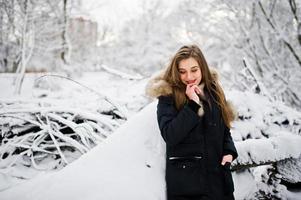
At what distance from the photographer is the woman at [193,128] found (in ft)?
5.82

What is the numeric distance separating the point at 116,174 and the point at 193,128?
0.61 metres

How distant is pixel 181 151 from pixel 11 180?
1991 millimetres

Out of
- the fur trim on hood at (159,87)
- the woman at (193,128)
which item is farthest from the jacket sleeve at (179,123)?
the fur trim on hood at (159,87)

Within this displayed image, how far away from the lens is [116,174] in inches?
70.8

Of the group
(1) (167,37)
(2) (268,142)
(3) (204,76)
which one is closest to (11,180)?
(3) (204,76)

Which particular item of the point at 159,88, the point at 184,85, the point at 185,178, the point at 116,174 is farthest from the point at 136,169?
the point at 184,85

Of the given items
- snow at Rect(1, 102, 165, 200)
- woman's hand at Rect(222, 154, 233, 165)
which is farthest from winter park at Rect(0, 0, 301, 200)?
woman's hand at Rect(222, 154, 233, 165)

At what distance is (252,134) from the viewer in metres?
3.38

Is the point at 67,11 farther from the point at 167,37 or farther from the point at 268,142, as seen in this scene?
the point at 268,142

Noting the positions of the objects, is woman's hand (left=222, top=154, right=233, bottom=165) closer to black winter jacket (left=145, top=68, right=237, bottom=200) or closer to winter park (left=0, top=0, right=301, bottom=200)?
black winter jacket (left=145, top=68, right=237, bottom=200)

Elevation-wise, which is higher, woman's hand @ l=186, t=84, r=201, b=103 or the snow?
woman's hand @ l=186, t=84, r=201, b=103

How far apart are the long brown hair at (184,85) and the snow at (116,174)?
0.35 metres

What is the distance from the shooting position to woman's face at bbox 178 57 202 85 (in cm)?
204

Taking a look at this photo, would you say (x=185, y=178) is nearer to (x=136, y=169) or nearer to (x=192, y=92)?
(x=136, y=169)
